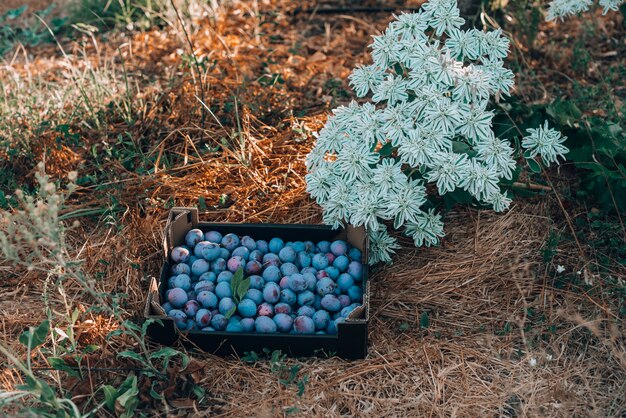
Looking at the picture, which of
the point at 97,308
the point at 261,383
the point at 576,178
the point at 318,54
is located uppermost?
the point at 318,54

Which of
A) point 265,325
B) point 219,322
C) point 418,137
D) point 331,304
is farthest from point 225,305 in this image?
point 418,137

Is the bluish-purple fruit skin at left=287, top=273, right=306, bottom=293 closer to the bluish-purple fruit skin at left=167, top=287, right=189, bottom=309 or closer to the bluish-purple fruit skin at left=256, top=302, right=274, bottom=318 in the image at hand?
the bluish-purple fruit skin at left=256, top=302, right=274, bottom=318

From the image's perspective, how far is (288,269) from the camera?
273 centimetres

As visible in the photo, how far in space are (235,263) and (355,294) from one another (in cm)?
46

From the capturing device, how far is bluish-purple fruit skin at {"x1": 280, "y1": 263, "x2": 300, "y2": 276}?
107 inches

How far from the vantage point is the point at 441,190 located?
2.60 metres

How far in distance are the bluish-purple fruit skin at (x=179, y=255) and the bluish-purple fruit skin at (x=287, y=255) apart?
0.36m

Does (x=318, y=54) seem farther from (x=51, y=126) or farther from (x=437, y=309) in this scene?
(x=437, y=309)

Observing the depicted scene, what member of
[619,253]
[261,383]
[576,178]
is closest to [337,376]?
[261,383]

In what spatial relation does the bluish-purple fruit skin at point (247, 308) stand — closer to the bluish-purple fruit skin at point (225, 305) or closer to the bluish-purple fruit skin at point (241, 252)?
the bluish-purple fruit skin at point (225, 305)

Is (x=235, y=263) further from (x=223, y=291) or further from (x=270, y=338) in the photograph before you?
(x=270, y=338)

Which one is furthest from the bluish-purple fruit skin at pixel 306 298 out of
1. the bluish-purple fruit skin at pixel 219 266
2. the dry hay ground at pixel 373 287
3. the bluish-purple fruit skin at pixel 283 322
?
the bluish-purple fruit skin at pixel 219 266

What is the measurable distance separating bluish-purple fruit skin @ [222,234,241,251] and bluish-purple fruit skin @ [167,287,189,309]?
285mm

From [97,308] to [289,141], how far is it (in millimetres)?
1290
